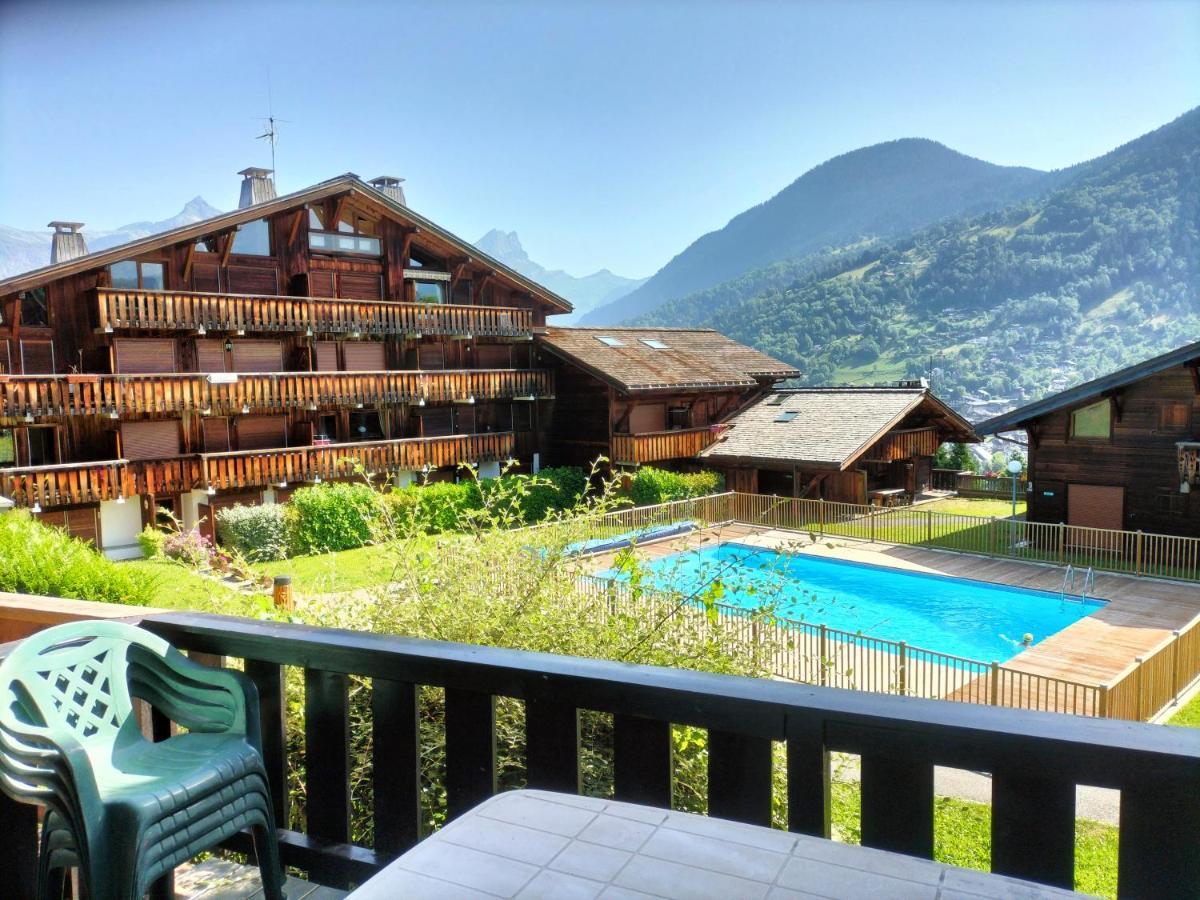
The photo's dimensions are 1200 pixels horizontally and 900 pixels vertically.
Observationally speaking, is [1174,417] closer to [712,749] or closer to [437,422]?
[437,422]

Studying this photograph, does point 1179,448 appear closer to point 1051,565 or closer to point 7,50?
point 1051,565

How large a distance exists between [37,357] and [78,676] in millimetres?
21326

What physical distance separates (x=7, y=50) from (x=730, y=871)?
461 cm

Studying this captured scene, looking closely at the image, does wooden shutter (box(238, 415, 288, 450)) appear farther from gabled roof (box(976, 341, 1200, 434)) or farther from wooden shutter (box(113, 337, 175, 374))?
gabled roof (box(976, 341, 1200, 434))

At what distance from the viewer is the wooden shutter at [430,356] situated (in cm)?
2733

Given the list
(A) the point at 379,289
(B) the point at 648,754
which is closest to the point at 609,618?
(B) the point at 648,754

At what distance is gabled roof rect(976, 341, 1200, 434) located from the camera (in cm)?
2006

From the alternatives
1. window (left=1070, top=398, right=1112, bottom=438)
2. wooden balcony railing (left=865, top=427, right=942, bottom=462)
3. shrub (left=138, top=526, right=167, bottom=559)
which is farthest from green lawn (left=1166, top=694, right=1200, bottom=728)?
shrub (left=138, top=526, right=167, bottom=559)

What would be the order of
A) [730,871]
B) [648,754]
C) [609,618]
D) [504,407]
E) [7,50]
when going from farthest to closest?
[504,407], [609,618], [7,50], [648,754], [730,871]

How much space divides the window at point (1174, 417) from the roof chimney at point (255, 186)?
25.7 meters

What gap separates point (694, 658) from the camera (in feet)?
15.7

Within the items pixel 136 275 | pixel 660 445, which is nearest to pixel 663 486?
pixel 660 445

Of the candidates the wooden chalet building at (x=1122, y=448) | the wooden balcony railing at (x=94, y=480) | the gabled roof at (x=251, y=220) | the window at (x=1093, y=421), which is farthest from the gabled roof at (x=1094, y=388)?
the wooden balcony railing at (x=94, y=480)

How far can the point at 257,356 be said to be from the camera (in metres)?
23.8
